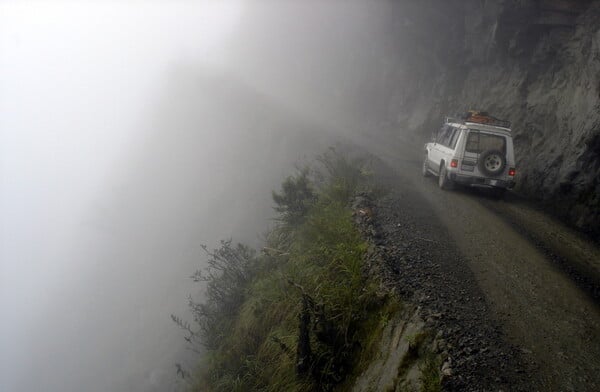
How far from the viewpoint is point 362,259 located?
19.8ft

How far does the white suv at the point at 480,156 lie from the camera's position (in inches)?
388

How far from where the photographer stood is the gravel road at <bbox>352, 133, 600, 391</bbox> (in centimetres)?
386

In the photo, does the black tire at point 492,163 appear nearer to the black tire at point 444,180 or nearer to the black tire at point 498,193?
the black tire at point 498,193

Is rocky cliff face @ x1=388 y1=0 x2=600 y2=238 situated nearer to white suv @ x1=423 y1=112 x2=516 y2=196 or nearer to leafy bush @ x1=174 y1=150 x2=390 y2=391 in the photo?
white suv @ x1=423 y1=112 x2=516 y2=196

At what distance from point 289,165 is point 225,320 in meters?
13.8

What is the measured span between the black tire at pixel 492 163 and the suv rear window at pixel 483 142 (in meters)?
0.27

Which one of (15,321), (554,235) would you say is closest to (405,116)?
(554,235)

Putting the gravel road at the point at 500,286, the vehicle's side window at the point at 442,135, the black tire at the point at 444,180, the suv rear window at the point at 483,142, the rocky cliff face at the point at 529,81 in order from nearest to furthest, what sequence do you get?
the gravel road at the point at 500,286
the rocky cliff face at the point at 529,81
the suv rear window at the point at 483,142
the black tire at the point at 444,180
the vehicle's side window at the point at 442,135

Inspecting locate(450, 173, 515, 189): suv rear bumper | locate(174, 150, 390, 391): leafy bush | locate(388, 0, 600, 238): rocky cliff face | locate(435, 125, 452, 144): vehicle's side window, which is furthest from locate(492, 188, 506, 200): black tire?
locate(174, 150, 390, 391): leafy bush

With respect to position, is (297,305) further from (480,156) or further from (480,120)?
(480,120)

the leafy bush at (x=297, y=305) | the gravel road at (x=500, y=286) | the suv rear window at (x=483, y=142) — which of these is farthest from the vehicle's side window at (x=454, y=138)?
the leafy bush at (x=297, y=305)

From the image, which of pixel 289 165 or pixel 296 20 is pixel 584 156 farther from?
pixel 296 20

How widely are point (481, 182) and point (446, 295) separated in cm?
588

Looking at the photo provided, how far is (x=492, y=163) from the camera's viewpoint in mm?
9875
